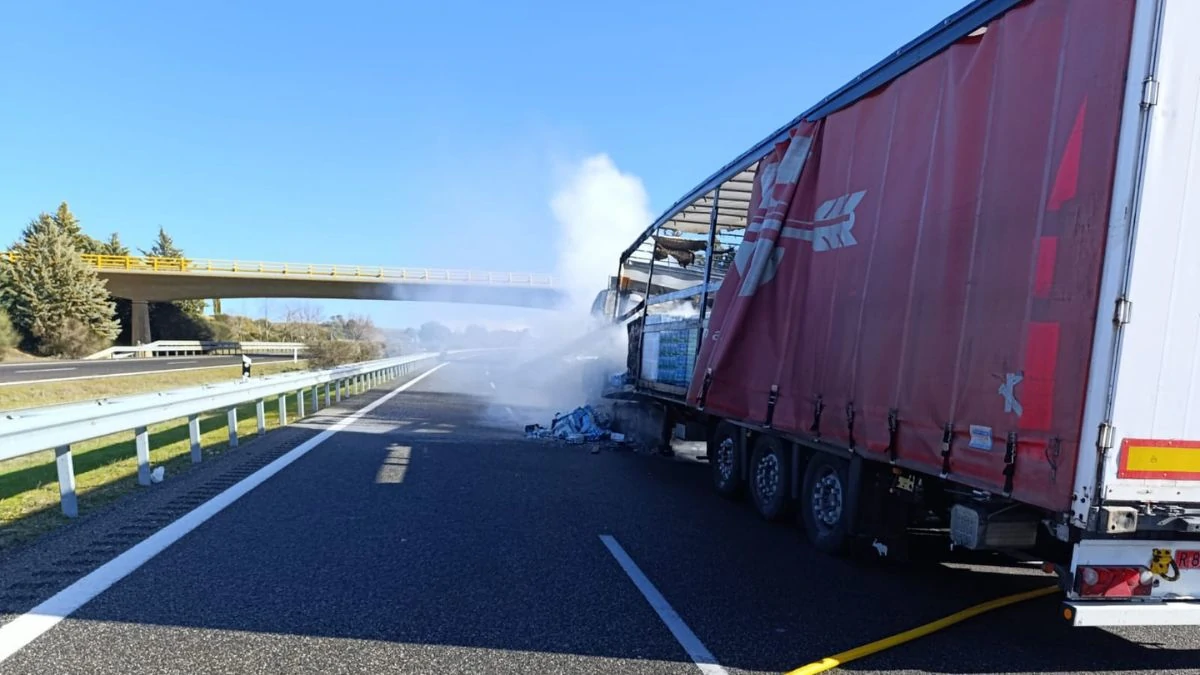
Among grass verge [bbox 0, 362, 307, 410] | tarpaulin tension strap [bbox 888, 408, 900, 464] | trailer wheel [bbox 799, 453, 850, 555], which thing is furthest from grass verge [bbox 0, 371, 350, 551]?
tarpaulin tension strap [bbox 888, 408, 900, 464]

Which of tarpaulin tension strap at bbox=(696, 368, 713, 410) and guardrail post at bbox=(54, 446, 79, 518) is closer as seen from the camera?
guardrail post at bbox=(54, 446, 79, 518)

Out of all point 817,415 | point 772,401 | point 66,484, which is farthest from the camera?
point 772,401

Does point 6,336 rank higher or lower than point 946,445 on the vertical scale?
lower

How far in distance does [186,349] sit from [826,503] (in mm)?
61181

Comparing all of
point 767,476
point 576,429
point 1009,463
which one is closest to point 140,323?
point 576,429

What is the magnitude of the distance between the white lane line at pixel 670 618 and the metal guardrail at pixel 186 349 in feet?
146

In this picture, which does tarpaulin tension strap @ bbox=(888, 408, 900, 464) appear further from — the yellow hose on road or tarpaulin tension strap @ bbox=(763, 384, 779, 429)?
tarpaulin tension strap @ bbox=(763, 384, 779, 429)

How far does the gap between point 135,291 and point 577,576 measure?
200ft

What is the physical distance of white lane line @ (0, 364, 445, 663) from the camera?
3699 mm

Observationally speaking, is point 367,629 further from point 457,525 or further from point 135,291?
point 135,291

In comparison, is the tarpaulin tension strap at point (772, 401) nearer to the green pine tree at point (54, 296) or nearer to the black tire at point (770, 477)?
the black tire at point (770, 477)

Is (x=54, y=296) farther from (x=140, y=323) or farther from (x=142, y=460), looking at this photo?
(x=142, y=460)

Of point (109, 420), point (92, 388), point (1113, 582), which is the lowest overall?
point (92, 388)

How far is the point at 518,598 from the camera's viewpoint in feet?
14.9
